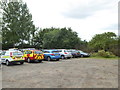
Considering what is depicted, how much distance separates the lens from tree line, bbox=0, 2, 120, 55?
30.0 m

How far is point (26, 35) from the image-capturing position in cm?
3425

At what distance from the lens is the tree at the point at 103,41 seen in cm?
2659

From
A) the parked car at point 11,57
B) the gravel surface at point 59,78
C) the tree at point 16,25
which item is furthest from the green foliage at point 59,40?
the gravel surface at point 59,78

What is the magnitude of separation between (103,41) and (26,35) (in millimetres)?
19857

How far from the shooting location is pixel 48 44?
3139cm

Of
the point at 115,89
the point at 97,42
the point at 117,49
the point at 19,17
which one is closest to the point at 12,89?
the point at 115,89

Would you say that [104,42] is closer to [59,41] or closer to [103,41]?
[103,41]

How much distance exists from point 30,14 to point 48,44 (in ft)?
37.9

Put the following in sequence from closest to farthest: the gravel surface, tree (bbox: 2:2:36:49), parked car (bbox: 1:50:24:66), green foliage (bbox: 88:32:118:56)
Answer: the gravel surface < parked car (bbox: 1:50:24:66) < green foliage (bbox: 88:32:118:56) < tree (bbox: 2:2:36:49)

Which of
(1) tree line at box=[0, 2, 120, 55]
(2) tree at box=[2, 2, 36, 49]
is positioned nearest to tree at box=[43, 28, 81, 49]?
(1) tree line at box=[0, 2, 120, 55]

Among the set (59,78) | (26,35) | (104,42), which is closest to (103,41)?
(104,42)

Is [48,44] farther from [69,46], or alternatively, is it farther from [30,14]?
[30,14]

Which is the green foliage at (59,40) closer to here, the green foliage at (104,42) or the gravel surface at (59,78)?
the green foliage at (104,42)

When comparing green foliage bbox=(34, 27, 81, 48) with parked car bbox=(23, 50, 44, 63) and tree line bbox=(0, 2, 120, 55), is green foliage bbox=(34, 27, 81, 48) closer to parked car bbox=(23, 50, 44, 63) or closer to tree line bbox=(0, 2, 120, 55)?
tree line bbox=(0, 2, 120, 55)
